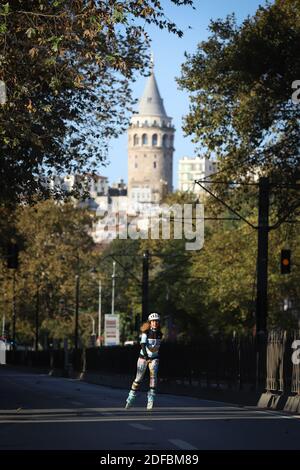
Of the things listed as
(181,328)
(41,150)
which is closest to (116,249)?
(181,328)

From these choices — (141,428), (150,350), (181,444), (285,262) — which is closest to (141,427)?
(141,428)

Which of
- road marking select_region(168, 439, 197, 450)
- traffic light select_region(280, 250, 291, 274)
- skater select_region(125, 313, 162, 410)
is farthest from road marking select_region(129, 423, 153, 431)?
Result: traffic light select_region(280, 250, 291, 274)

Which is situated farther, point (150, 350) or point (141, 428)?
point (150, 350)

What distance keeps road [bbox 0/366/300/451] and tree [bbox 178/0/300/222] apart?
21.5m

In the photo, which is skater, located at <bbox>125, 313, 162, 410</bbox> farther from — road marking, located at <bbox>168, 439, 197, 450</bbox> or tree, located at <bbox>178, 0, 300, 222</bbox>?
tree, located at <bbox>178, 0, 300, 222</bbox>

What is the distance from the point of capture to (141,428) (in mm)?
19500

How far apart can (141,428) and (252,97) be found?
96.9 ft

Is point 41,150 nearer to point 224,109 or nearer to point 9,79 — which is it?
point 9,79

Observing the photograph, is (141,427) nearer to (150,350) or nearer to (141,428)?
(141,428)

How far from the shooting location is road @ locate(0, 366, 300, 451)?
1631cm

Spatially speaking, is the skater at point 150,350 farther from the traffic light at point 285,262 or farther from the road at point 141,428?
the traffic light at point 285,262

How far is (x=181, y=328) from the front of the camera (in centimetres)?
11019

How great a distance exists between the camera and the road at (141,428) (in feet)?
53.5

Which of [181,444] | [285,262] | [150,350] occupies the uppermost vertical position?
[285,262]
